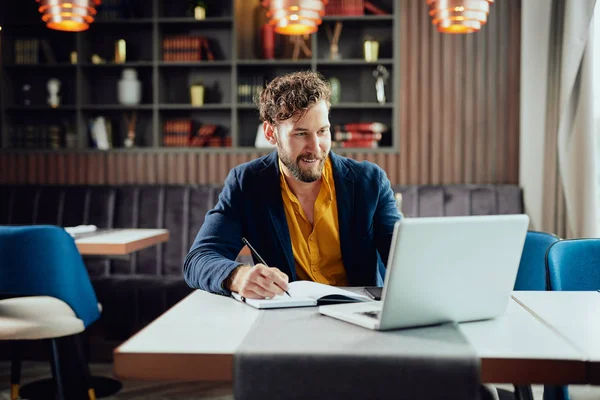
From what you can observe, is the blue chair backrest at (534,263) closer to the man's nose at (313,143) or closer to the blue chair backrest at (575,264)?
the blue chair backrest at (575,264)

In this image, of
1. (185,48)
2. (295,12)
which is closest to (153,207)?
(185,48)

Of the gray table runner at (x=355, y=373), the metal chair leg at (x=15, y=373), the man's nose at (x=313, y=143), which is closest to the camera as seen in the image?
the gray table runner at (x=355, y=373)

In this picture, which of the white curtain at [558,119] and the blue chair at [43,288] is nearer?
the blue chair at [43,288]

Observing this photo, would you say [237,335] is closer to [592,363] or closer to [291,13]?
[592,363]

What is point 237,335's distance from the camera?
1222 millimetres

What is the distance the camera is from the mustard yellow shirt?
2070 millimetres

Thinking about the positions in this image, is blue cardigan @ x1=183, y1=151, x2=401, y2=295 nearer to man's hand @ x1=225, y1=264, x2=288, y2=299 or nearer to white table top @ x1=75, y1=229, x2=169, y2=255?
man's hand @ x1=225, y1=264, x2=288, y2=299

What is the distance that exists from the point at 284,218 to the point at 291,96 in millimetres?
370

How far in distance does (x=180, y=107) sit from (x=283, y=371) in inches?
155

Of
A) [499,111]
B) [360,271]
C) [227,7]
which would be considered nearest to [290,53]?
[227,7]

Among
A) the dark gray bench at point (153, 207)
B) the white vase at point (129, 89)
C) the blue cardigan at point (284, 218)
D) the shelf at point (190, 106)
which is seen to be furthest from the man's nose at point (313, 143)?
the white vase at point (129, 89)

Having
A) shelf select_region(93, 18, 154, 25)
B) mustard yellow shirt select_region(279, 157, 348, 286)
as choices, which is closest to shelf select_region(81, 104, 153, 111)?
shelf select_region(93, 18, 154, 25)

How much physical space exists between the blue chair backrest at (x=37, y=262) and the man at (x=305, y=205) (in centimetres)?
86

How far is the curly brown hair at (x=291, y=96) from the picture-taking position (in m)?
1.97
